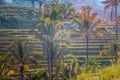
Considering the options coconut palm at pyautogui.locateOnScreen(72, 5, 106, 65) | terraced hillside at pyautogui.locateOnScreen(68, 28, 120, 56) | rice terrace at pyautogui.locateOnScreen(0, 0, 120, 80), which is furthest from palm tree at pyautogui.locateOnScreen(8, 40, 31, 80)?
terraced hillside at pyautogui.locateOnScreen(68, 28, 120, 56)

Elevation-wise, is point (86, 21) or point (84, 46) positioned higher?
point (86, 21)

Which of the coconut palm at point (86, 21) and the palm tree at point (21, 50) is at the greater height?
the coconut palm at point (86, 21)

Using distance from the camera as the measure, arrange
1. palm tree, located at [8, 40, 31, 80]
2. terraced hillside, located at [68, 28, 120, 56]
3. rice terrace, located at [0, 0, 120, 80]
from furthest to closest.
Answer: terraced hillside, located at [68, 28, 120, 56], rice terrace, located at [0, 0, 120, 80], palm tree, located at [8, 40, 31, 80]

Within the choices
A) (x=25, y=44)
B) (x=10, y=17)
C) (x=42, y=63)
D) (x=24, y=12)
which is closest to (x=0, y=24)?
(x=10, y=17)

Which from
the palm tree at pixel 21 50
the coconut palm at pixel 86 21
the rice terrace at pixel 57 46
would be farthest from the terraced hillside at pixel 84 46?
the palm tree at pixel 21 50

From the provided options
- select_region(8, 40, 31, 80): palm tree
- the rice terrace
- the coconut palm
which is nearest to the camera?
→ select_region(8, 40, 31, 80): palm tree

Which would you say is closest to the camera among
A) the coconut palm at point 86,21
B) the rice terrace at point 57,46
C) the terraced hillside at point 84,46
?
the rice terrace at point 57,46

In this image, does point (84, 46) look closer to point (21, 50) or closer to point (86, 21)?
point (86, 21)

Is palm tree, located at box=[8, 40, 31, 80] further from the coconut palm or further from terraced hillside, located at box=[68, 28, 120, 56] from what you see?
terraced hillside, located at box=[68, 28, 120, 56]

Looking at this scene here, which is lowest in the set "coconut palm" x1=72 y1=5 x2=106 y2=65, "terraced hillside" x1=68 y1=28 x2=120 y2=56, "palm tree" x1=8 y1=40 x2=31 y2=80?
"terraced hillside" x1=68 y1=28 x2=120 y2=56

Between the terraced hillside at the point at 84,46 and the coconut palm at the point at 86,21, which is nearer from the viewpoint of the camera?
the coconut palm at the point at 86,21

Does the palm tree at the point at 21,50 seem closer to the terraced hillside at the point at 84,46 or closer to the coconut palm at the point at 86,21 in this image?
the coconut palm at the point at 86,21

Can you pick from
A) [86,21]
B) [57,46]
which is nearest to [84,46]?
[86,21]

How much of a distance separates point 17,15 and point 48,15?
159ft
